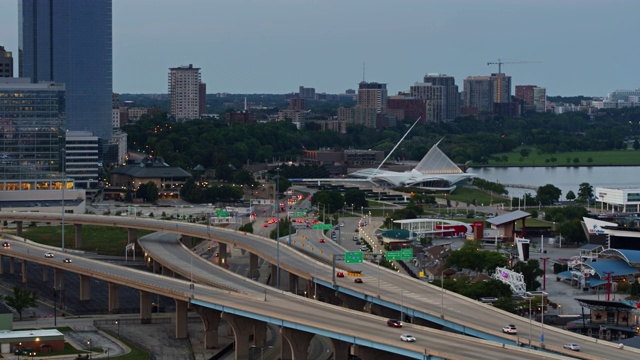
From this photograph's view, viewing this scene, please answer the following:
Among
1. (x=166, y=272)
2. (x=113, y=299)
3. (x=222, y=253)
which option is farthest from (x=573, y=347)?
(x=222, y=253)

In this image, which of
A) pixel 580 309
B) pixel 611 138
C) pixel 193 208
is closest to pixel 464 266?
pixel 580 309

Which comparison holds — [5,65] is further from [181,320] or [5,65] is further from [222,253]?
[181,320]

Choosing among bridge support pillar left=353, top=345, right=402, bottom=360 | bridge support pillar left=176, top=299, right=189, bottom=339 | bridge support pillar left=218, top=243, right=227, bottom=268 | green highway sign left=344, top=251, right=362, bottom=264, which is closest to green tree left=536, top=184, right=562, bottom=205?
bridge support pillar left=218, top=243, right=227, bottom=268

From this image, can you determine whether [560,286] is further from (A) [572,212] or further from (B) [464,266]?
(A) [572,212]

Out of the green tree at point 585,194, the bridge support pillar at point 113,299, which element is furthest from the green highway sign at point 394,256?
the green tree at point 585,194

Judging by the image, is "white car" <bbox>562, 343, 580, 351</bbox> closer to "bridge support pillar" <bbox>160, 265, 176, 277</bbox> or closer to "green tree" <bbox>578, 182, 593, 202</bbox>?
"bridge support pillar" <bbox>160, 265, 176, 277</bbox>

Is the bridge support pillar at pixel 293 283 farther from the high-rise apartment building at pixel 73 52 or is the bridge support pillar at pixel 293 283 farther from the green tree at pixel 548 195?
the high-rise apartment building at pixel 73 52

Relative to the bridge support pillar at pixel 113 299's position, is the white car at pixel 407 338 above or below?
above
